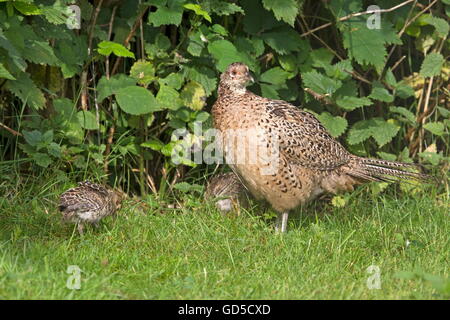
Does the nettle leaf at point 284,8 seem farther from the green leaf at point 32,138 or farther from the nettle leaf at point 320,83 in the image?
the green leaf at point 32,138

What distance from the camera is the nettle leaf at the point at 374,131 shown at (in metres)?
6.82

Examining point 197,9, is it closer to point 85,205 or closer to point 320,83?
point 320,83

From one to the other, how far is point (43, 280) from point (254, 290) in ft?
3.83

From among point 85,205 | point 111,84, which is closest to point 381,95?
point 111,84

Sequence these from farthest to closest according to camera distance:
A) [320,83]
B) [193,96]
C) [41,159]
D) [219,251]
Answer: [320,83] < [193,96] < [41,159] < [219,251]

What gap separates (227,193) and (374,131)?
1.38 meters

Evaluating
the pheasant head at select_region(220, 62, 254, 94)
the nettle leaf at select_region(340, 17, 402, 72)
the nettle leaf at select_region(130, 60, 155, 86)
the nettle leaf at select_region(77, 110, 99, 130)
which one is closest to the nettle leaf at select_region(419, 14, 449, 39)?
the nettle leaf at select_region(340, 17, 402, 72)

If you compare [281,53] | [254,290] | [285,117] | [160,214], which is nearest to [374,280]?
[254,290]

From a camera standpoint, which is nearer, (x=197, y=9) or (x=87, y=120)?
(x=197, y=9)

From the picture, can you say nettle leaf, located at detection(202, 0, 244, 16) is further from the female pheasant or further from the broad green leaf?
the broad green leaf

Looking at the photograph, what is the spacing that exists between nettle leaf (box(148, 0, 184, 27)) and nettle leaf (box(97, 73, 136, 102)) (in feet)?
1.82

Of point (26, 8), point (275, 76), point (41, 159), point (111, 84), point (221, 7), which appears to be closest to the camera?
point (26, 8)

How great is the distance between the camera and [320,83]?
6.70 meters

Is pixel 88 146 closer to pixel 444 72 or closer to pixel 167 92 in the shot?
pixel 167 92
